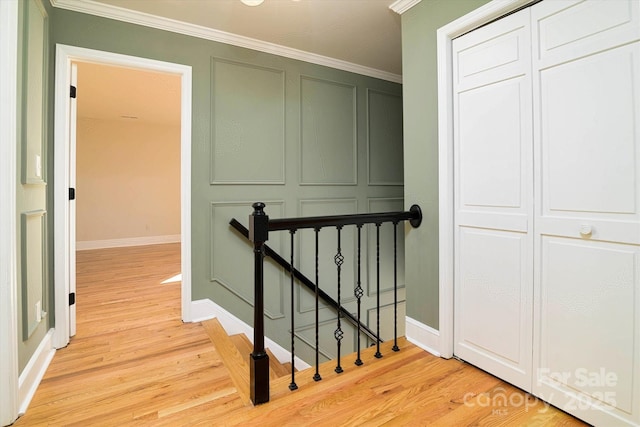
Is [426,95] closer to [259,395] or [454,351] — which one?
[454,351]

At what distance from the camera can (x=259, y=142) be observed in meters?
2.91

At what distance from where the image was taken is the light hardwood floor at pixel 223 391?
1461mm

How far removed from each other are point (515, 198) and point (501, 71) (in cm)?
69

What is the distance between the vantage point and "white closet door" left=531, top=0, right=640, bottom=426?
51.0 inches

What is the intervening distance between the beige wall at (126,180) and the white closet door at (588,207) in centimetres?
680

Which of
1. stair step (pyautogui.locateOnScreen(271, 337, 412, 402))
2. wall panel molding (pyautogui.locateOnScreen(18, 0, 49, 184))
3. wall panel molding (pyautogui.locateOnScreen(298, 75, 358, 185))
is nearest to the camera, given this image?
wall panel molding (pyautogui.locateOnScreen(18, 0, 49, 184))

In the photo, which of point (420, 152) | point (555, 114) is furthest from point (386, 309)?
point (555, 114)

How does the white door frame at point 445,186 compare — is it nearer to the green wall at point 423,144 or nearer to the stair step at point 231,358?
the green wall at point 423,144

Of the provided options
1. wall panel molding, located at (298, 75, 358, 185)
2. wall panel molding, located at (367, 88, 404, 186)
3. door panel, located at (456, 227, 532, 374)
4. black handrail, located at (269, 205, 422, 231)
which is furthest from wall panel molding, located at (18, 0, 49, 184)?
wall panel molding, located at (367, 88, 404, 186)

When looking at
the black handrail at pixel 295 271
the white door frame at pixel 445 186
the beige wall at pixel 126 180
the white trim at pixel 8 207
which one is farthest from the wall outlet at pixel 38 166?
the beige wall at pixel 126 180

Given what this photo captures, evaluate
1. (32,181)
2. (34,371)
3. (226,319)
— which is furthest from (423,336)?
(32,181)

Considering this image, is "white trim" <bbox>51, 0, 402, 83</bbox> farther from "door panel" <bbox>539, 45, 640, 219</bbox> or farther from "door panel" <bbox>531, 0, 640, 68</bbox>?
"door panel" <bbox>539, 45, 640, 219</bbox>

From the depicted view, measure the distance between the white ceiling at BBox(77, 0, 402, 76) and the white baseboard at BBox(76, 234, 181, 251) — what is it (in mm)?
5058

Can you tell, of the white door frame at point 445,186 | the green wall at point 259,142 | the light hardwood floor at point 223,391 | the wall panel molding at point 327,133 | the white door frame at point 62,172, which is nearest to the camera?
the light hardwood floor at point 223,391
